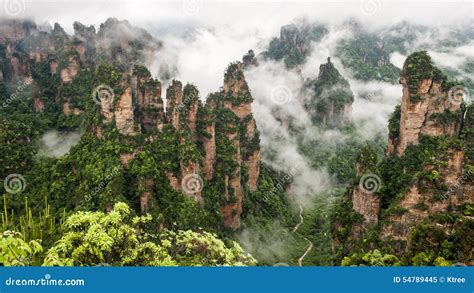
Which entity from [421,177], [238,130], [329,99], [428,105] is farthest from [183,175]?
[329,99]

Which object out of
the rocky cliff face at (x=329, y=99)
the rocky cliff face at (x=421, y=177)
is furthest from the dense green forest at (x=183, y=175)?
the rocky cliff face at (x=329, y=99)

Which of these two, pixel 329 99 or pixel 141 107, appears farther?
pixel 329 99

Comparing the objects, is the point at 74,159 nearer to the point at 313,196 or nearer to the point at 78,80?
the point at 78,80

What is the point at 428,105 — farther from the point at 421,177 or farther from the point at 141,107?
the point at 141,107

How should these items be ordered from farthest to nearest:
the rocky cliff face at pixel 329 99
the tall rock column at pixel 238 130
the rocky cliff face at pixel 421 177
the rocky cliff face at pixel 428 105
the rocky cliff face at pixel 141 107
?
the rocky cliff face at pixel 329 99 < the tall rock column at pixel 238 130 < the rocky cliff face at pixel 141 107 < the rocky cliff face at pixel 428 105 < the rocky cliff face at pixel 421 177

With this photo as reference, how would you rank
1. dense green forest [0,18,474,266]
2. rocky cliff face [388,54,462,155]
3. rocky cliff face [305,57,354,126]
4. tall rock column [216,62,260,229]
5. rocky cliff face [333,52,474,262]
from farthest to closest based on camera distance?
rocky cliff face [305,57,354,126]
tall rock column [216,62,260,229]
rocky cliff face [388,54,462,155]
rocky cliff face [333,52,474,262]
dense green forest [0,18,474,266]

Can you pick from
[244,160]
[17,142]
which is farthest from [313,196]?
[17,142]

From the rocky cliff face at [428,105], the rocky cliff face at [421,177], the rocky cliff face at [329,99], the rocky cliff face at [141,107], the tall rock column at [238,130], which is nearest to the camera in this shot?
the rocky cliff face at [421,177]

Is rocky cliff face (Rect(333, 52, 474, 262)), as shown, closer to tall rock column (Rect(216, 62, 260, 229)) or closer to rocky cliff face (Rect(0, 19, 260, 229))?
rocky cliff face (Rect(0, 19, 260, 229))

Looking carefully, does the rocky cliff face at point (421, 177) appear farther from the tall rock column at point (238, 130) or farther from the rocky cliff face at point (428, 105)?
the tall rock column at point (238, 130)

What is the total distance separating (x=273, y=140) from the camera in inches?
4663

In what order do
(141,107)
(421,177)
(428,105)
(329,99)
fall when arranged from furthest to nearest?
(329,99)
(141,107)
(428,105)
(421,177)

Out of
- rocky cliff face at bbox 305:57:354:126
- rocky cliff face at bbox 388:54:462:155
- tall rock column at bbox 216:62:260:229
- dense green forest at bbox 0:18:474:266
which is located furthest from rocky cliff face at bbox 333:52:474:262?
rocky cliff face at bbox 305:57:354:126

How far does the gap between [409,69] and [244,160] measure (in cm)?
3460
